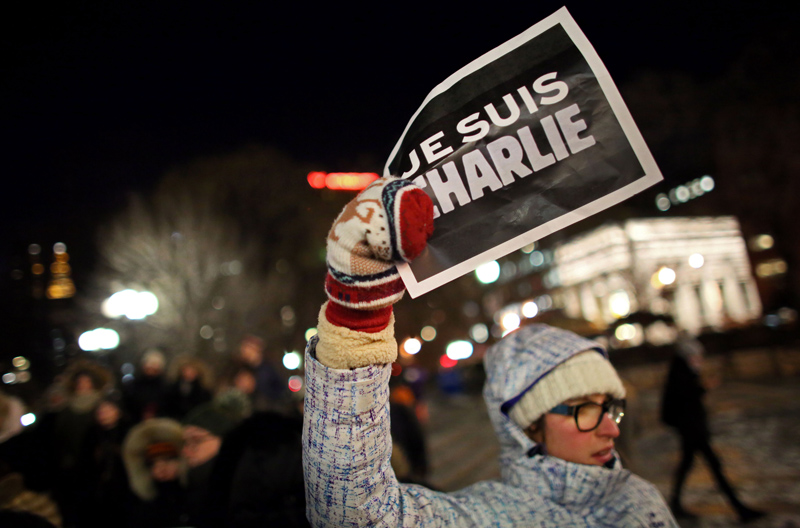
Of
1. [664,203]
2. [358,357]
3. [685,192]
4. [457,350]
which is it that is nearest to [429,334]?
[457,350]

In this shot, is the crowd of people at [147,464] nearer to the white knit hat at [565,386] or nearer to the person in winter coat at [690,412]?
the white knit hat at [565,386]

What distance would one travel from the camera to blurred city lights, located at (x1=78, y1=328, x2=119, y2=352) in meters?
14.0

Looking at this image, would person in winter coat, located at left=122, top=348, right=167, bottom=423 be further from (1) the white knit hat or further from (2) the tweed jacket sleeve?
(2) the tweed jacket sleeve

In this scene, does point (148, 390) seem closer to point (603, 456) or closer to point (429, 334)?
point (603, 456)

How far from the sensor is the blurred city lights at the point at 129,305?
1429 centimetres

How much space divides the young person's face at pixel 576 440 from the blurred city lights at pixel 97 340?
1568 cm

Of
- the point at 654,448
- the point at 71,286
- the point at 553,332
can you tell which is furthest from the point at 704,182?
the point at 71,286

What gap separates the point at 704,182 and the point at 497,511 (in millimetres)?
25329

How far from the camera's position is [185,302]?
18.8m

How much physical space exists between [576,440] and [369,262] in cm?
120

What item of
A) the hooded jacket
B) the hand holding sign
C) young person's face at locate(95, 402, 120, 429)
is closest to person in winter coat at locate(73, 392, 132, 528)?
young person's face at locate(95, 402, 120, 429)

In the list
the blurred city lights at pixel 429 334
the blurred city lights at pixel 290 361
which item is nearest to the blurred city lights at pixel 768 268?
the blurred city lights at pixel 429 334

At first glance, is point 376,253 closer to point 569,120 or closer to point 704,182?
point 569,120

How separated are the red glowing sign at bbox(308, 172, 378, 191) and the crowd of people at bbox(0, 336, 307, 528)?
Answer: 3.73 feet
